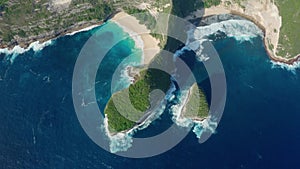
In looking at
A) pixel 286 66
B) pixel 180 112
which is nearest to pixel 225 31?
pixel 286 66

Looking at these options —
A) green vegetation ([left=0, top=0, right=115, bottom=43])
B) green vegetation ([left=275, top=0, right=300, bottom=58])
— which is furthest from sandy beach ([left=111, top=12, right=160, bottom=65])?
green vegetation ([left=275, top=0, right=300, bottom=58])

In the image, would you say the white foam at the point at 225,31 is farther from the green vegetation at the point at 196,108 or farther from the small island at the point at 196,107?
the green vegetation at the point at 196,108

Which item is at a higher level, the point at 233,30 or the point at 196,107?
the point at 233,30

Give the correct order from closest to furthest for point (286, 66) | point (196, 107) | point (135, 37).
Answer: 1. point (196, 107)
2. point (286, 66)
3. point (135, 37)

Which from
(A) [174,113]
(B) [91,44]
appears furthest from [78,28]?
(A) [174,113]

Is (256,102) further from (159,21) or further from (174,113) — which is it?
(159,21)

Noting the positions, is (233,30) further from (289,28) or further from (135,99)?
(135,99)

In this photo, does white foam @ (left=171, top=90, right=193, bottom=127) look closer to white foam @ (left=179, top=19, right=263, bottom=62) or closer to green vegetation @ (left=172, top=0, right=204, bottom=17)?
white foam @ (left=179, top=19, right=263, bottom=62)

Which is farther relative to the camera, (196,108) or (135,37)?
(135,37)

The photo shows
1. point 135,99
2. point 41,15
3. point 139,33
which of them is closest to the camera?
point 135,99
